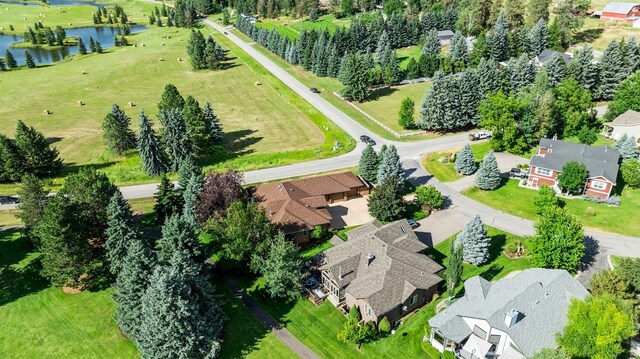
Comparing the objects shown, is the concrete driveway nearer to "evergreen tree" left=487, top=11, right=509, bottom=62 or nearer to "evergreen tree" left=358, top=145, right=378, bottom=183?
"evergreen tree" left=358, top=145, right=378, bottom=183

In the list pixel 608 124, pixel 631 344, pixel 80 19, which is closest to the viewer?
pixel 631 344

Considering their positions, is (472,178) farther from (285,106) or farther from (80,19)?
(80,19)

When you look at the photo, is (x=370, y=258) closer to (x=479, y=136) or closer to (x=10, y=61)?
(x=479, y=136)

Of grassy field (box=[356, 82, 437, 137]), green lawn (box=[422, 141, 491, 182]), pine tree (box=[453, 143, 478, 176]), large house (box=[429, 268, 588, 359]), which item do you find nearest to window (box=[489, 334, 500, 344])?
large house (box=[429, 268, 588, 359])

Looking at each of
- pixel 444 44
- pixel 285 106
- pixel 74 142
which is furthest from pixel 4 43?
pixel 444 44

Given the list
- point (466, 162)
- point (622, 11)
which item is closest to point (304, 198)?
point (466, 162)

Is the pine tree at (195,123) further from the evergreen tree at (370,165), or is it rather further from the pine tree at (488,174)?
the pine tree at (488,174)
